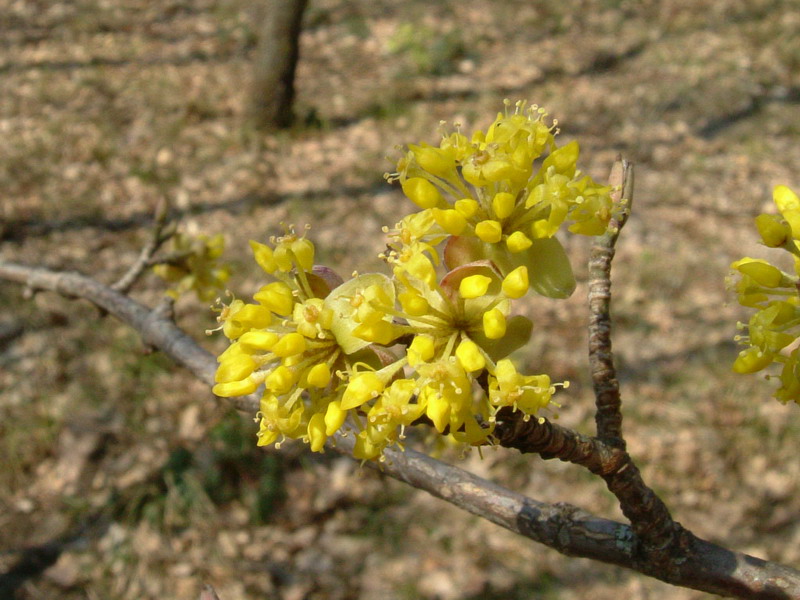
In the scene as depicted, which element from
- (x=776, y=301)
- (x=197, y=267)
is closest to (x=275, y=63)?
(x=197, y=267)

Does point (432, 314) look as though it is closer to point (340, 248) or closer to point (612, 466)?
point (612, 466)

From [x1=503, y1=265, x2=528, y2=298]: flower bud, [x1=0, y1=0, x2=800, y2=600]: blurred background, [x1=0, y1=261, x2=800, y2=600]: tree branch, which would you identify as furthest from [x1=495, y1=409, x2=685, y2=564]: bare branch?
[x1=0, y1=0, x2=800, y2=600]: blurred background

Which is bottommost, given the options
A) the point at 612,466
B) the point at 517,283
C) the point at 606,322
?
the point at 612,466

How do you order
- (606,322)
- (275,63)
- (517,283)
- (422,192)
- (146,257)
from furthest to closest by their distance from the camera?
(275,63)
(146,257)
(606,322)
(422,192)
(517,283)

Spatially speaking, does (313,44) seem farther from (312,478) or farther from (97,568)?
(97,568)

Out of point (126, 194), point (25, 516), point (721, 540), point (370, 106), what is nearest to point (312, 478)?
point (25, 516)

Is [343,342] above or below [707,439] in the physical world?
above

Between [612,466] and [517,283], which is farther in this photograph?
[612,466]

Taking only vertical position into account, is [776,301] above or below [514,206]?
below
